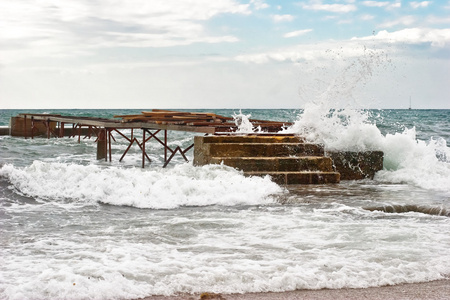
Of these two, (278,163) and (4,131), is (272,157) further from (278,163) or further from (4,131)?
(4,131)

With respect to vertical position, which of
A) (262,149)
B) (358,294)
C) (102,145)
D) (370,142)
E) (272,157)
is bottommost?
(358,294)

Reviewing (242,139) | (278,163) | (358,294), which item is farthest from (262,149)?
(358,294)

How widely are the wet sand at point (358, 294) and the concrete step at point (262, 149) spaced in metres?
7.10

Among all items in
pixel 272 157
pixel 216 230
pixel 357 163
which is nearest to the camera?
pixel 216 230

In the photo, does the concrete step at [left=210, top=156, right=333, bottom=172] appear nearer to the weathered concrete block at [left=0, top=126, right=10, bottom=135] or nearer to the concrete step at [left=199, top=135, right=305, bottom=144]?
the concrete step at [left=199, top=135, right=305, bottom=144]

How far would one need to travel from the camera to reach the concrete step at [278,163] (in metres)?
11.4

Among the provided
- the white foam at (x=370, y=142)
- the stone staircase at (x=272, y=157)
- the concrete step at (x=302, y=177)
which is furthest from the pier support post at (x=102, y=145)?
the concrete step at (x=302, y=177)

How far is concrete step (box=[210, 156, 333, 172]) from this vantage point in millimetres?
11367

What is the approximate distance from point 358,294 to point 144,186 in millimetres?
5749

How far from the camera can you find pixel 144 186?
9.85 metres

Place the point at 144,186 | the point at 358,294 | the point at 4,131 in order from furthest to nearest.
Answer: the point at 4,131, the point at 144,186, the point at 358,294

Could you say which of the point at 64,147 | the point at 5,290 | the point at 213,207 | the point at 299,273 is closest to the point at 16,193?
the point at 213,207

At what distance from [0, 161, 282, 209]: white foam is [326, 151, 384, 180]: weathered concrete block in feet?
7.37

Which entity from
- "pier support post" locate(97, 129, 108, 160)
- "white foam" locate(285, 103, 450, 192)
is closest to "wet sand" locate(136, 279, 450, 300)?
"white foam" locate(285, 103, 450, 192)
